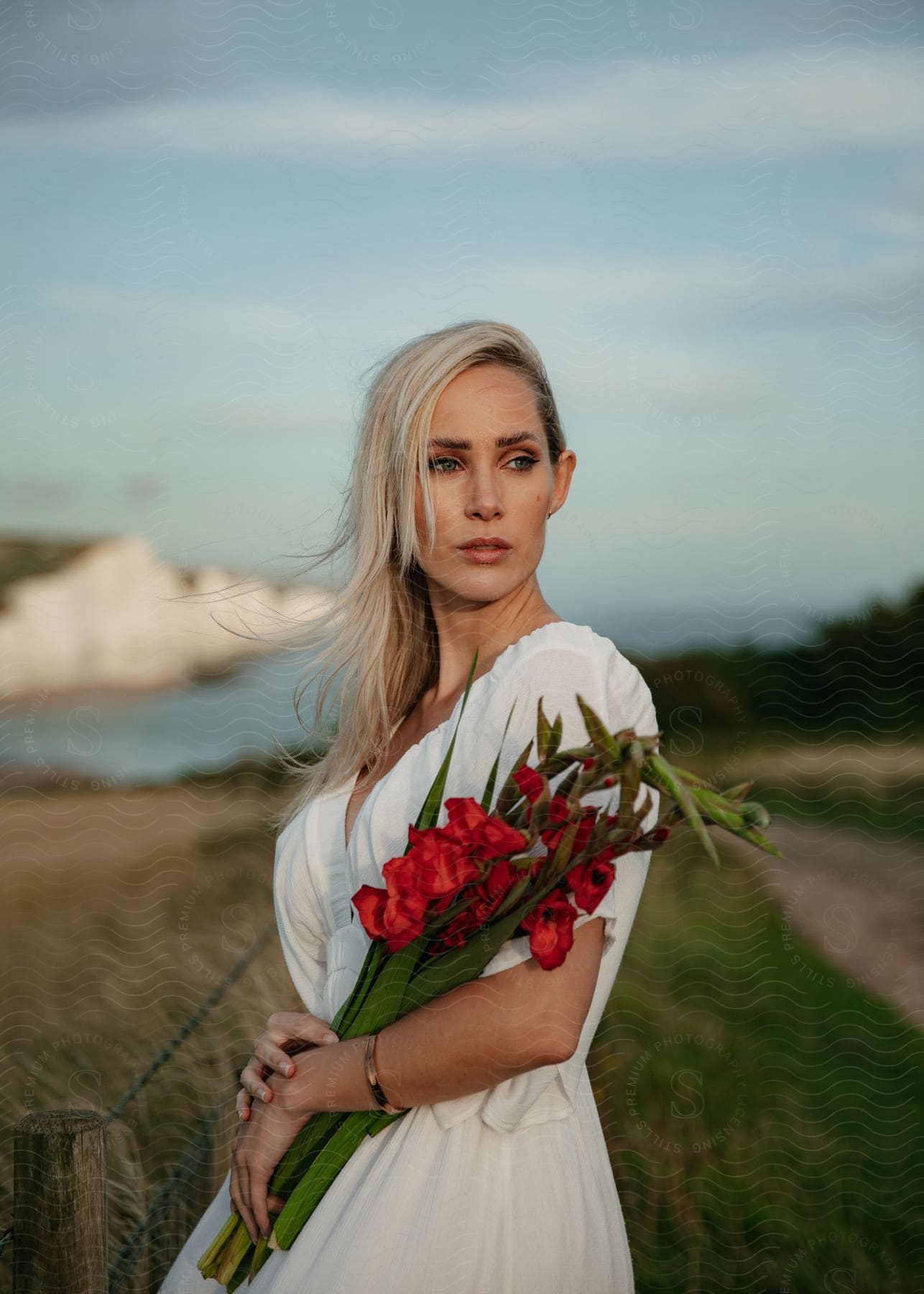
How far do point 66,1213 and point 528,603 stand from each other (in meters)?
0.88

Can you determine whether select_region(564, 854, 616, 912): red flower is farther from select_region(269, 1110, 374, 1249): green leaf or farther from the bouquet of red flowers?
select_region(269, 1110, 374, 1249): green leaf

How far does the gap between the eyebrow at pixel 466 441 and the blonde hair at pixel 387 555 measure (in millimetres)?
17

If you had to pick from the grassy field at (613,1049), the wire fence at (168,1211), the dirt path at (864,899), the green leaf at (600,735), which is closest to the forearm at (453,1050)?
the green leaf at (600,735)

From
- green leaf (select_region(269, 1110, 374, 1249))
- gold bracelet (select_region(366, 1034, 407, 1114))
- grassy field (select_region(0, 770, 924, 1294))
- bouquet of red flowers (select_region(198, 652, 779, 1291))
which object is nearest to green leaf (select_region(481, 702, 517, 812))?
bouquet of red flowers (select_region(198, 652, 779, 1291))

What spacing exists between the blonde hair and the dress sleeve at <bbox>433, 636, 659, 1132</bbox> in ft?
0.79

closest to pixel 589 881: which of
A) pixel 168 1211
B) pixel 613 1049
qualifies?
pixel 168 1211

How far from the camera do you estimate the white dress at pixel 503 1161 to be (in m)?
1.13

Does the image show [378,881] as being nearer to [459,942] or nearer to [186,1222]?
[459,942]

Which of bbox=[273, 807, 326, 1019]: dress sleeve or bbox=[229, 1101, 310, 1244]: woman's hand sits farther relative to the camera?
bbox=[273, 807, 326, 1019]: dress sleeve

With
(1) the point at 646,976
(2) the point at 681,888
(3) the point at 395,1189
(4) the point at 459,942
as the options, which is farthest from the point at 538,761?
(2) the point at 681,888

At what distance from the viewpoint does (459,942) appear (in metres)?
1.08

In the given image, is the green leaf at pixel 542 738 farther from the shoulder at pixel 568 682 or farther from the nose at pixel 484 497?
the nose at pixel 484 497

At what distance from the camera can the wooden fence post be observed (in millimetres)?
1398

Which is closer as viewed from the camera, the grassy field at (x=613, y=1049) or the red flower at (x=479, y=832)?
the red flower at (x=479, y=832)
